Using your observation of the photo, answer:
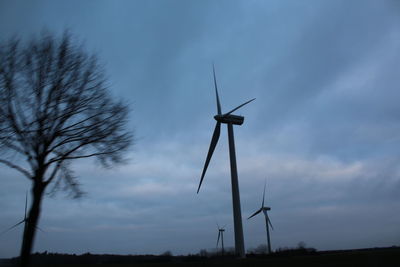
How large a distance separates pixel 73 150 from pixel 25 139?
2686 millimetres

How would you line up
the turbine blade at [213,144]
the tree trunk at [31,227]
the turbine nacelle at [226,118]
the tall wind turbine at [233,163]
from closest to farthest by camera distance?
1. the tree trunk at [31,227]
2. the tall wind turbine at [233,163]
3. the turbine blade at [213,144]
4. the turbine nacelle at [226,118]

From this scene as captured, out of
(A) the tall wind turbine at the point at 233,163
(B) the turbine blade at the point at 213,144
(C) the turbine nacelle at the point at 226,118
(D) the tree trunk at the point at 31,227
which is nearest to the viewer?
(D) the tree trunk at the point at 31,227

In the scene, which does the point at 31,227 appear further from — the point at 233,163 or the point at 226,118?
the point at 226,118

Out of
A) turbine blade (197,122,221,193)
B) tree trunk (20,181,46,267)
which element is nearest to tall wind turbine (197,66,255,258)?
turbine blade (197,122,221,193)

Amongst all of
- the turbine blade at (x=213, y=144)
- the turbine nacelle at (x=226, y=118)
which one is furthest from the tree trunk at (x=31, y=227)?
the turbine nacelle at (x=226, y=118)

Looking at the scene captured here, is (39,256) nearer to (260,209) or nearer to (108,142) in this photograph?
(260,209)

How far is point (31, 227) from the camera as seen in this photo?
53.9ft

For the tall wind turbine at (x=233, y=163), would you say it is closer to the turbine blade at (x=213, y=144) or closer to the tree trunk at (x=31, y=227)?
the turbine blade at (x=213, y=144)

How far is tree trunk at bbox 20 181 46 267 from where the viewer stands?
16244 mm

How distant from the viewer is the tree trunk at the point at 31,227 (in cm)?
1624

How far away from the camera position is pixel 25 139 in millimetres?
17359

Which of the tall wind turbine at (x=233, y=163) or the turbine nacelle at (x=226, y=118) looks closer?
the tall wind turbine at (x=233, y=163)

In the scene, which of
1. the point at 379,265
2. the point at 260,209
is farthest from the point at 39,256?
the point at 379,265

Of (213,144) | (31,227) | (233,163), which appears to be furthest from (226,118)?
(31,227)
